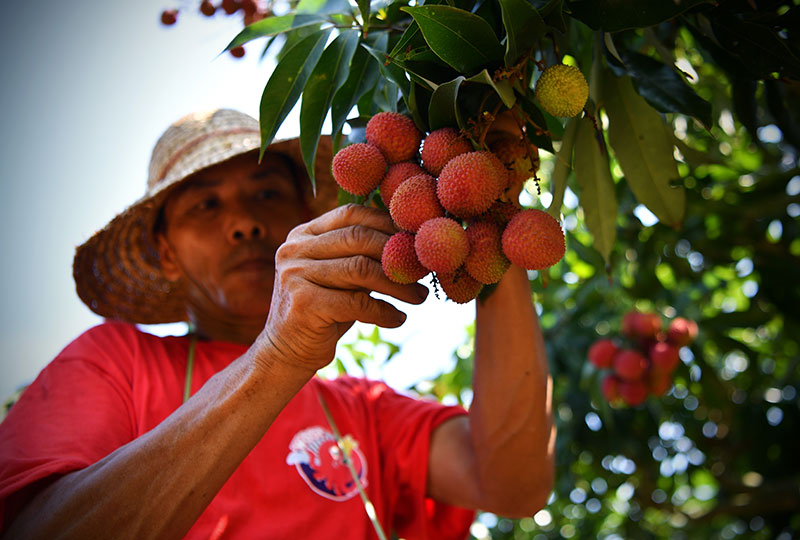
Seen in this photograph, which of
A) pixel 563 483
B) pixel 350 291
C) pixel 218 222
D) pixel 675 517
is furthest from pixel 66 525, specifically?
pixel 675 517

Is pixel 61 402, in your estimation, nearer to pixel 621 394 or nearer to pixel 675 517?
pixel 621 394

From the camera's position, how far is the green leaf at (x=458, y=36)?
0.70 meters

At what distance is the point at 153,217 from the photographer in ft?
4.73

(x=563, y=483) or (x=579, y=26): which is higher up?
(x=579, y=26)

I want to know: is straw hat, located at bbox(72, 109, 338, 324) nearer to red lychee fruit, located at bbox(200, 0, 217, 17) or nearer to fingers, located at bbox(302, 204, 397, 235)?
red lychee fruit, located at bbox(200, 0, 217, 17)

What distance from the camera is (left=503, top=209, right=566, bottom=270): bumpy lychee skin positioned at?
694mm

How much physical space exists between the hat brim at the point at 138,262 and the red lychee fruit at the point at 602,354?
1180mm

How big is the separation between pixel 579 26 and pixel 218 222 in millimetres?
766

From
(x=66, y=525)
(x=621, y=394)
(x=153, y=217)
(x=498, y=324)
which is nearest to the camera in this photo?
(x=66, y=525)

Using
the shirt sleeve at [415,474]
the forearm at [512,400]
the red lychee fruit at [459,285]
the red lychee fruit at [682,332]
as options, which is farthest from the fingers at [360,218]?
the red lychee fruit at [682,332]

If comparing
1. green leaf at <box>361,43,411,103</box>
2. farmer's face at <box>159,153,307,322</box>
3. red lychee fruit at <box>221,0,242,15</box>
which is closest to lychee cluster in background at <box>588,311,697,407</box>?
farmer's face at <box>159,153,307,322</box>

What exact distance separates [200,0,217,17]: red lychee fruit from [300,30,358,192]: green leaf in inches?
33.4

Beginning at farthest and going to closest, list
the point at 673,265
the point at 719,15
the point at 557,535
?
the point at 557,535
the point at 673,265
the point at 719,15

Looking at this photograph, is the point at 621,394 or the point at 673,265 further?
the point at 621,394
